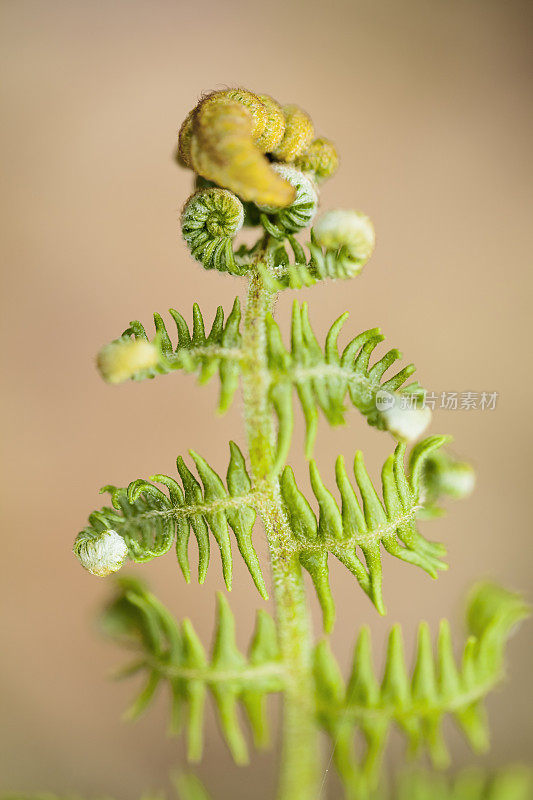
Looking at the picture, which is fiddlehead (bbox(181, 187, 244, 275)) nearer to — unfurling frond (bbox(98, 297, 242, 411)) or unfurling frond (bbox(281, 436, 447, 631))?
unfurling frond (bbox(98, 297, 242, 411))

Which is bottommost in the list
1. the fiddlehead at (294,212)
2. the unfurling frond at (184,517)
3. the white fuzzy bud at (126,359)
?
the unfurling frond at (184,517)

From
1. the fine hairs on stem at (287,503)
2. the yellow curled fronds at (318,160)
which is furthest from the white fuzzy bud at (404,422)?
the yellow curled fronds at (318,160)

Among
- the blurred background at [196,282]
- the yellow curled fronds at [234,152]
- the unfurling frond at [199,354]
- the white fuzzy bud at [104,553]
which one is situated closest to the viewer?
the yellow curled fronds at [234,152]

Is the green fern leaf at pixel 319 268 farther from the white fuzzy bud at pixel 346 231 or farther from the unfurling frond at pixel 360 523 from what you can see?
the unfurling frond at pixel 360 523

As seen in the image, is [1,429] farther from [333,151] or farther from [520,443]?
[333,151]

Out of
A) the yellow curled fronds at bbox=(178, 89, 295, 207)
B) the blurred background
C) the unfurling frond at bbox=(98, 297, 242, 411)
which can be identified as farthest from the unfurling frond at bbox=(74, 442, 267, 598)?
the blurred background

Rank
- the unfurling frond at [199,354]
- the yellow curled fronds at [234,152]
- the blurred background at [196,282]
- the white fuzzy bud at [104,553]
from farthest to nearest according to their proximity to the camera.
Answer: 1. the blurred background at [196,282]
2. the white fuzzy bud at [104,553]
3. the unfurling frond at [199,354]
4. the yellow curled fronds at [234,152]
